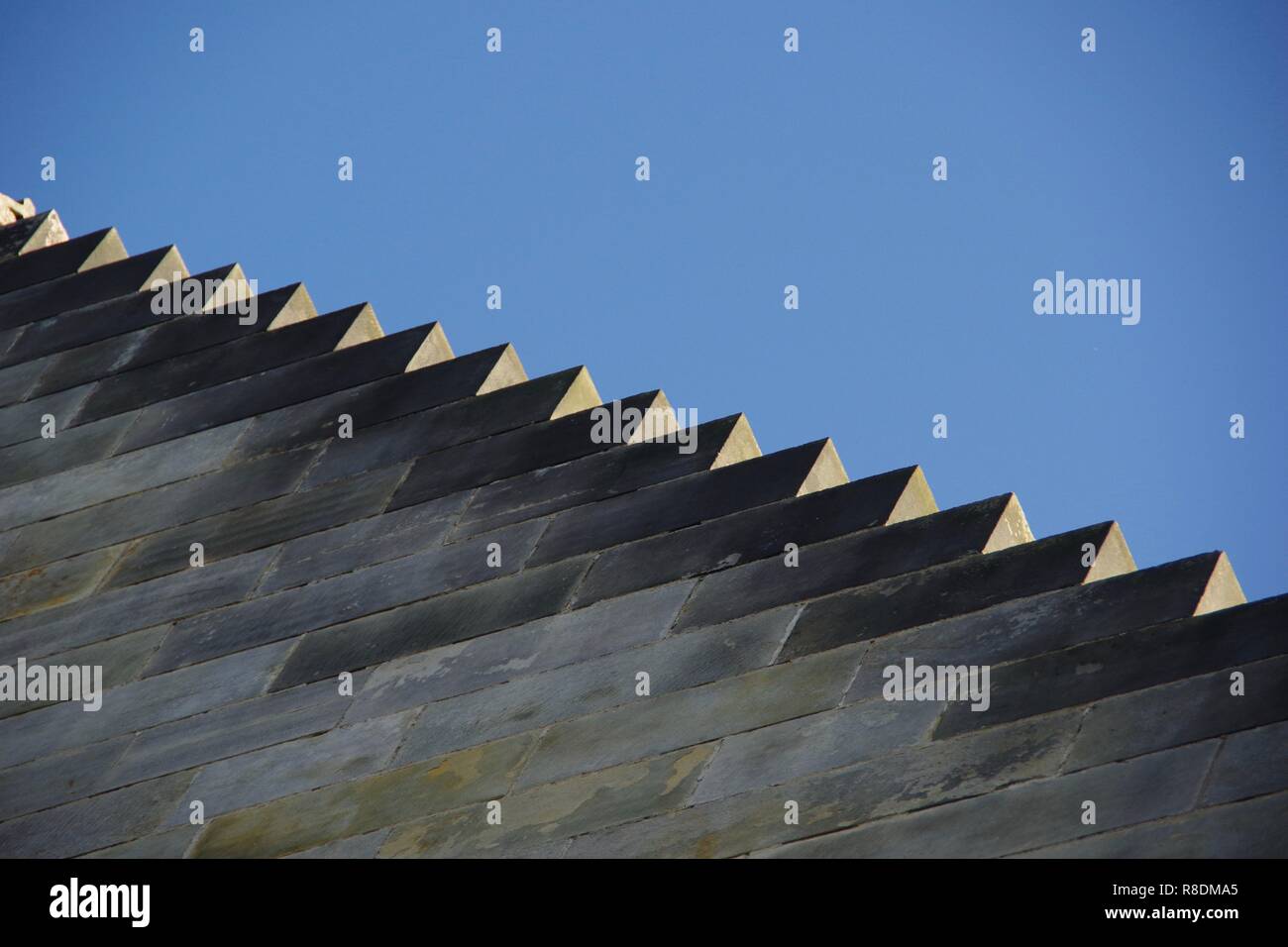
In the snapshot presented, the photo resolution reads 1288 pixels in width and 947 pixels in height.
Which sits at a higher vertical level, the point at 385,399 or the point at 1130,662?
the point at 385,399

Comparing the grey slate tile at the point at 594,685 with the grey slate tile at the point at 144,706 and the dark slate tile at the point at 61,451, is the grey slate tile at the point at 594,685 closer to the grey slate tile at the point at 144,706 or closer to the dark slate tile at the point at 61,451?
the grey slate tile at the point at 144,706

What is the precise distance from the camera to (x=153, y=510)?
12.4m

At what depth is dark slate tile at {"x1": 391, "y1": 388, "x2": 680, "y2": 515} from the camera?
465 inches

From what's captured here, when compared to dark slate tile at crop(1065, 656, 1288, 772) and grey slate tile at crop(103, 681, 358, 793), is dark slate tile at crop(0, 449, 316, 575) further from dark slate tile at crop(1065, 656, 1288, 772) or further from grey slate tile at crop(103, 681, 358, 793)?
dark slate tile at crop(1065, 656, 1288, 772)

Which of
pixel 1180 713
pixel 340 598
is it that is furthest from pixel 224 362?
pixel 1180 713

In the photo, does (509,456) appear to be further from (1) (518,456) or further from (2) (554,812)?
(2) (554,812)

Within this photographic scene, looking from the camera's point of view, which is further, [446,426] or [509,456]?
[446,426]

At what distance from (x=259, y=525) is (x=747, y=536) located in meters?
3.18

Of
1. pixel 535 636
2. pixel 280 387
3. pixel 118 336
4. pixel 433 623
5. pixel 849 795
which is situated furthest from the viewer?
pixel 118 336

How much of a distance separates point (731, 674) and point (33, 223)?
826 cm

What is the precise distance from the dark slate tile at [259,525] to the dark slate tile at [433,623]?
106 cm

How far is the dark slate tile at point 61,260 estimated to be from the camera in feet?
48.3

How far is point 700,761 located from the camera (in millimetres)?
9367

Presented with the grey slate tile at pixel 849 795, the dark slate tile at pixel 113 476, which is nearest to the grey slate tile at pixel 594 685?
the grey slate tile at pixel 849 795
